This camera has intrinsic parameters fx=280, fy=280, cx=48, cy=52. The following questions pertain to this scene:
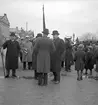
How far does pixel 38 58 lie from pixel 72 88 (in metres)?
1.54

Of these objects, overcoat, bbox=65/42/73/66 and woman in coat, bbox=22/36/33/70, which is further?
overcoat, bbox=65/42/73/66

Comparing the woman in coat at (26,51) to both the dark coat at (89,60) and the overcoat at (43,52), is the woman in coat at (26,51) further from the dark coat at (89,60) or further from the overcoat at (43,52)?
the overcoat at (43,52)

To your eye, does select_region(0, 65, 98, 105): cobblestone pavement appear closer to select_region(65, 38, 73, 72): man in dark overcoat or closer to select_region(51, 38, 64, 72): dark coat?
select_region(51, 38, 64, 72): dark coat

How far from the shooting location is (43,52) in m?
9.53

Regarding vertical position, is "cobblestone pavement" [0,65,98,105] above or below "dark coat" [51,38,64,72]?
below

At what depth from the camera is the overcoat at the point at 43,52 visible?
951 cm

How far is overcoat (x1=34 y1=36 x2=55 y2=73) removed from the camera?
31.2ft

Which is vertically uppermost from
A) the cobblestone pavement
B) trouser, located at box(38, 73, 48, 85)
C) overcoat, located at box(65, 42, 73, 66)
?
overcoat, located at box(65, 42, 73, 66)

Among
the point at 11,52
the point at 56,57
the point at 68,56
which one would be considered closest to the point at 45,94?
the point at 56,57

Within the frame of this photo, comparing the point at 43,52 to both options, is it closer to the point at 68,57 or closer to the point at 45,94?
the point at 45,94

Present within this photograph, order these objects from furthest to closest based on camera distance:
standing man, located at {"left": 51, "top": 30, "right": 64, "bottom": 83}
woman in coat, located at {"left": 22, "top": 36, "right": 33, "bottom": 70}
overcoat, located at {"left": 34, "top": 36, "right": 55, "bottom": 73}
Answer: woman in coat, located at {"left": 22, "top": 36, "right": 33, "bottom": 70} → standing man, located at {"left": 51, "top": 30, "right": 64, "bottom": 83} → overcoat, located at {"left": 34, "top": 36, "right": 55, "bottom": 73}

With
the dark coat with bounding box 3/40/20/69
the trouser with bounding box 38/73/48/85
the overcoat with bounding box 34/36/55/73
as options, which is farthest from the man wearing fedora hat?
the dark coat with bounding box 3/40/20/69

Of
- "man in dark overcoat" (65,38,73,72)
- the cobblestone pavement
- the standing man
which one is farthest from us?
"man in dark overcoat" (65,38,73,72)

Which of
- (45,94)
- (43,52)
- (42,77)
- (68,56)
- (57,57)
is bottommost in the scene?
(45,94)
